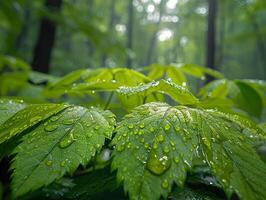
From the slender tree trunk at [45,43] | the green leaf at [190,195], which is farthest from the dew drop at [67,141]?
the slender tree trunk at [45,43]

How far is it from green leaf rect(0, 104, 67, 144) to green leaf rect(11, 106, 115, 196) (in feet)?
0.05

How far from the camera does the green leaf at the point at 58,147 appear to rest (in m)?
0.53

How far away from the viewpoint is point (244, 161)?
58cm

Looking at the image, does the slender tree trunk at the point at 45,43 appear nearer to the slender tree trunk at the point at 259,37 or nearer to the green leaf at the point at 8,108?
the green leaf at the point at 8,108

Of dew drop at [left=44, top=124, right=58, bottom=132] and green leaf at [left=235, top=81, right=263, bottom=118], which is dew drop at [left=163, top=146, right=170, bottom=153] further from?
green leaf at [left=235, top=81, right=263, bottom=118]

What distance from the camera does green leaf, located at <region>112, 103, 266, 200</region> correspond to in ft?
1.71

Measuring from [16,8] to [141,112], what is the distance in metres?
2.69

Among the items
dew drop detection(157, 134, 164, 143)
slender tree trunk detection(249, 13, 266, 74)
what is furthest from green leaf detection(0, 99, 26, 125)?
slender tree trunk detection(249, 13, 266, 74)

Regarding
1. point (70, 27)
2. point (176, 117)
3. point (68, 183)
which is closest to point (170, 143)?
point (176, 117)

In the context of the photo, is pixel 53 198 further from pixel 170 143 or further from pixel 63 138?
pixel 170 143

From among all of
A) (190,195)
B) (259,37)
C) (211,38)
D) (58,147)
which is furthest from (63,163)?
(259,37)

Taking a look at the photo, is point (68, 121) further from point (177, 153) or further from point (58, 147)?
point (177, 153)

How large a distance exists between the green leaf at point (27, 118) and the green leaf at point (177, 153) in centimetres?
17

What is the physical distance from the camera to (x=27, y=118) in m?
0.65
